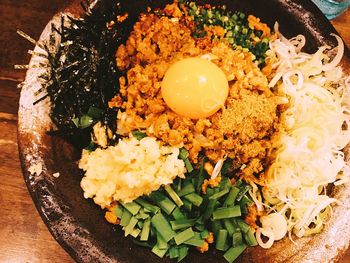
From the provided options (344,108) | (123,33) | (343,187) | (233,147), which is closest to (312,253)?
(343,187)

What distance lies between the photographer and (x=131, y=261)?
2.23m

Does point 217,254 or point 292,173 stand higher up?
point 292,173

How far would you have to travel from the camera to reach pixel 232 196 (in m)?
2.47

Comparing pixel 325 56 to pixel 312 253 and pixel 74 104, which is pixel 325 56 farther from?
pixel 74 104

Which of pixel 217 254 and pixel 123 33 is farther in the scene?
pixel 123 33

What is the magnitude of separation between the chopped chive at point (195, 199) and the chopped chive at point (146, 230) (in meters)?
0.27

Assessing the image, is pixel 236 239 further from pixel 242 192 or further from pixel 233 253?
pixel 242 192

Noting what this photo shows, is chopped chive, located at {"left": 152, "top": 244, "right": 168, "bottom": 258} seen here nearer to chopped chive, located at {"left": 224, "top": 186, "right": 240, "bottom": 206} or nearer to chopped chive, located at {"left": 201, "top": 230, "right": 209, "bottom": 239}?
chopped chive, located at {"left": 201, "top": 230, "right": 209, "bottom": 239}

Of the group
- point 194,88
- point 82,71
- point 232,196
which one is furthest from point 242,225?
point 82,71

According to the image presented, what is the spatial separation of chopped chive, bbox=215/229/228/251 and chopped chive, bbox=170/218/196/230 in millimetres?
175

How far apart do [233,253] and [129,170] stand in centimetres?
80

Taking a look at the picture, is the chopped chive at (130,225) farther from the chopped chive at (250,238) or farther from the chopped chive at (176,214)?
the chopped chive at (250,238)

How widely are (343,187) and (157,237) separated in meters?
1.21

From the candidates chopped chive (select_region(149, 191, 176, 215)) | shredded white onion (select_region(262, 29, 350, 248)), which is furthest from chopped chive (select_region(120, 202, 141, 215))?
shredded white onion (select_region(262, 29, 350, 248))
